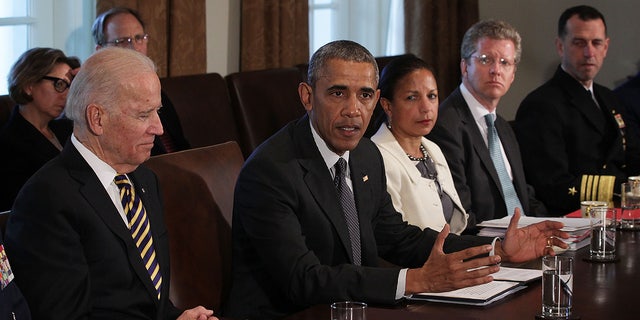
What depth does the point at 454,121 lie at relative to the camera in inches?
153

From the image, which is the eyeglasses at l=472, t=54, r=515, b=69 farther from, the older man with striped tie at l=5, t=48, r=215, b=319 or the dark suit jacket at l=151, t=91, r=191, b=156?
the older man with striped tie at l=5, t=48, r=215, b=319

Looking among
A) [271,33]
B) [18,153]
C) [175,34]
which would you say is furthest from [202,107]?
[18,153]

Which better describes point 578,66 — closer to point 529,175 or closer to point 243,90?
point 529,175

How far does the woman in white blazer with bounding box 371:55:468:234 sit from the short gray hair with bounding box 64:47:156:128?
1233 millimetres

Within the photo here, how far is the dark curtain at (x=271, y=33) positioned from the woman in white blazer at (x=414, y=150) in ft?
5.96

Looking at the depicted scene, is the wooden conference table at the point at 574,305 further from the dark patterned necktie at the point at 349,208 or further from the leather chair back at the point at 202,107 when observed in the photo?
the leather chair back at the point at 202,107

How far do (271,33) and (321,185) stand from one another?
272cm

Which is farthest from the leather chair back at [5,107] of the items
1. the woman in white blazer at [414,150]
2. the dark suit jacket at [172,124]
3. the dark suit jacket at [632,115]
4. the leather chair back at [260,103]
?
the dark suit jacket at [632,115]

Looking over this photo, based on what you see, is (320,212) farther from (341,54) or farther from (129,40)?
(129,40)

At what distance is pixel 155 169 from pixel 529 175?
2346mm

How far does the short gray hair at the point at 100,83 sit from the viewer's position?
2277 millimetres

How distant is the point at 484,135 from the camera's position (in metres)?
4.02

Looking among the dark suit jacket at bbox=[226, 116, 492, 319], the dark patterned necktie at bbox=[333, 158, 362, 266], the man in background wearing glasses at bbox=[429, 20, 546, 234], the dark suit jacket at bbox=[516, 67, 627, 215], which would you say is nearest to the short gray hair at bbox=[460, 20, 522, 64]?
the man in background wearing glasses at bbox=[429, 20, 546, 234]

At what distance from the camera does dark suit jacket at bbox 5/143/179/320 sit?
211 centimetres
